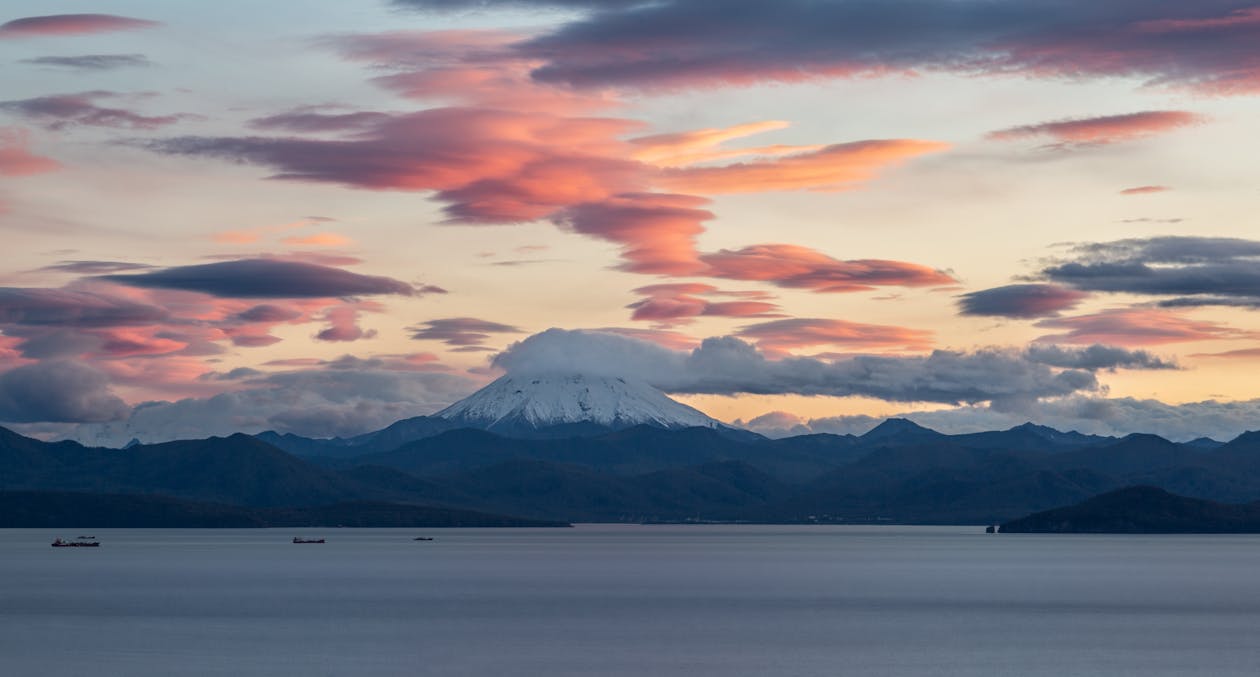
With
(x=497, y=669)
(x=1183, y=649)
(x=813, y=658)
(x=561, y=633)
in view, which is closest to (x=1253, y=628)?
(x=1183, y=649)

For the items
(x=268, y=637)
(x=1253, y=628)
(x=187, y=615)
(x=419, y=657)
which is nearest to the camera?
(x=419, y=657)

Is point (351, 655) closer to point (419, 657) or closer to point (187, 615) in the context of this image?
point (419, 657)

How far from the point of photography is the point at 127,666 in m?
121

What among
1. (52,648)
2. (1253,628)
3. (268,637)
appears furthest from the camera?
Answer: (1253,628)

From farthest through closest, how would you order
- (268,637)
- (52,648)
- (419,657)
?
(268,637)
(52,648)
(419,657)

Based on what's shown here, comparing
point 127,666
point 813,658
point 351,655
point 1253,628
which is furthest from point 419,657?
point 1253,628

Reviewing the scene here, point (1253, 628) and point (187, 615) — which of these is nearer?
point (1253, 628)

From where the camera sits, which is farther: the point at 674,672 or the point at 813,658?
the point at 813,658

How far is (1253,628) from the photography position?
164375 millimetres

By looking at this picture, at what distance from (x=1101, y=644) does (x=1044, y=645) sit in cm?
594

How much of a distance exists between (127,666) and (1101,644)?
3340 inches

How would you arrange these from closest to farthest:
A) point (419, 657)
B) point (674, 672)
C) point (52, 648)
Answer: point (674, 672), point (419, 657), point (52, 648)

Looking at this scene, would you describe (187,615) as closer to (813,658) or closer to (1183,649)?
(813,658)

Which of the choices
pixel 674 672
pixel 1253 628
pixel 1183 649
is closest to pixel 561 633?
pixel 674 672
